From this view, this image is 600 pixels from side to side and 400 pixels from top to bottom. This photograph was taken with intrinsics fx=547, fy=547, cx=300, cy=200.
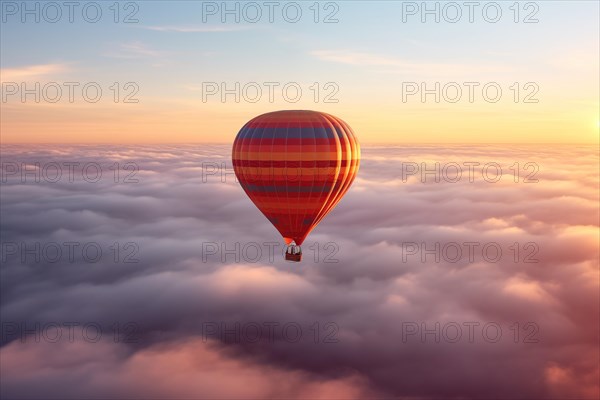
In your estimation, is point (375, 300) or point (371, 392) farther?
point (375, 300)

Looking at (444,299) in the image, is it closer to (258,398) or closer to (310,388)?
(310,388)

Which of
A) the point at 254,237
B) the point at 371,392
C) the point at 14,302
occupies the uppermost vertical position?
the point at 254,237

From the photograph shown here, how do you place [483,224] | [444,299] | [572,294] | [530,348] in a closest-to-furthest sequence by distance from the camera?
[530,348] → [444,299] → [572,294] → [483,224]

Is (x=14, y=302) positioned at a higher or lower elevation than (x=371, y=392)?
higher

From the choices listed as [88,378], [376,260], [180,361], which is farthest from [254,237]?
[88,378]

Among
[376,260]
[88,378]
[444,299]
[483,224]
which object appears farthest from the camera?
[483,224]
